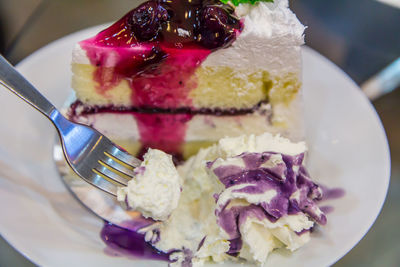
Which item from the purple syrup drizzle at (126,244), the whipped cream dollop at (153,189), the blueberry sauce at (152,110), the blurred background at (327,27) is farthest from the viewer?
the blurred background at (327,27)

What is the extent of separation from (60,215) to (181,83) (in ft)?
2.05

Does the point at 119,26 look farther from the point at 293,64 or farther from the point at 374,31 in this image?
the point at 374,31

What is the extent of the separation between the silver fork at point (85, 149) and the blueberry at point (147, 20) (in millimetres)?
369

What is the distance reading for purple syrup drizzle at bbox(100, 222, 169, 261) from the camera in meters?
1.35

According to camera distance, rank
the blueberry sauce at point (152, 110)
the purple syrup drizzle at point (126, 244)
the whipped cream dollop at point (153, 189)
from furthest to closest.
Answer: the blueberry sauce at point (152, 110) → the purple syrup drizzle at point (126, 244) → the whipped cream dollop at point (153, 189)

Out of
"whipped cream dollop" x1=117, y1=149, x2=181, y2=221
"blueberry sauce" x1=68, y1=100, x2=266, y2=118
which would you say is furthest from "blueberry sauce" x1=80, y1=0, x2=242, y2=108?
"whipped cream dollop" x1=117, y1=149, x2=181, y2=221

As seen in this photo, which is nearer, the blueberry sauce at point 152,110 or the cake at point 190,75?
the cake at point 190,75

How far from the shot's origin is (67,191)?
1519mm

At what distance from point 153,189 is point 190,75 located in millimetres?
453

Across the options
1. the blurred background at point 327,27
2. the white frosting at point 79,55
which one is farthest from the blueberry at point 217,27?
the blurred background at point 327,27

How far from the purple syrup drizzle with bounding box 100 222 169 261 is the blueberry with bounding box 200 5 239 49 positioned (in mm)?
697

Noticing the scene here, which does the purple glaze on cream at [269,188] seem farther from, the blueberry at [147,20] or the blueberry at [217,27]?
the blueberry at [147,20]

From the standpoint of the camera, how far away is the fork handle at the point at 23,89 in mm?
1347

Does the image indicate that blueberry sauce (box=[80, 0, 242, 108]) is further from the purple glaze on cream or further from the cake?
the purple glaze on cream
